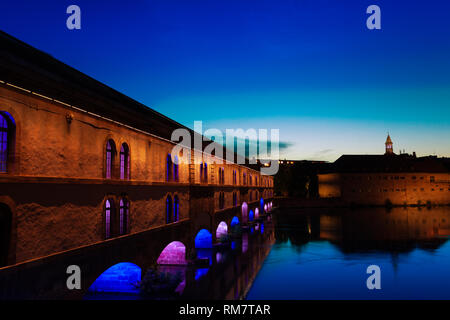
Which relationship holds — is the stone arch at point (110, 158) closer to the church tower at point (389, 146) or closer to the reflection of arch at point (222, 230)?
the reflection of arch at point (222, 230)

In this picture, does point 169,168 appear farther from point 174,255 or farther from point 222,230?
point 222,230

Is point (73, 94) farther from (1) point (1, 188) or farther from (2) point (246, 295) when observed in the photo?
(2) point (246, 295)

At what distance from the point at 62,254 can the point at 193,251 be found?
13.9 meters

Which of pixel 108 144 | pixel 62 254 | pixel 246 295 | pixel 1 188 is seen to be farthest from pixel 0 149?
pixel 246 295

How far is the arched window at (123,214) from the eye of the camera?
46.7 ft

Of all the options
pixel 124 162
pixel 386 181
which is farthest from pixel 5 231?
pixel 386 181

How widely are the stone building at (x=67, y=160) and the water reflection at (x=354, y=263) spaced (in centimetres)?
1030

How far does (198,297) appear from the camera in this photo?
19.5 m

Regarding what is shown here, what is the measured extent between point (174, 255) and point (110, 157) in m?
12.0

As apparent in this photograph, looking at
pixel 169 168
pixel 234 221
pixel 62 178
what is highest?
pixel 169 168

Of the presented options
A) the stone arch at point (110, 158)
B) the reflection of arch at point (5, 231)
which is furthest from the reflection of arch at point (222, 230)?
the reflection of arch at point (5, 231)

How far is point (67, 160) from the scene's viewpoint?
35.9ft

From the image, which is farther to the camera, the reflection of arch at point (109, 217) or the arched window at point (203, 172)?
the arched window at point (203, 172)

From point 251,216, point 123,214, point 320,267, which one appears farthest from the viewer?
point 251,216
